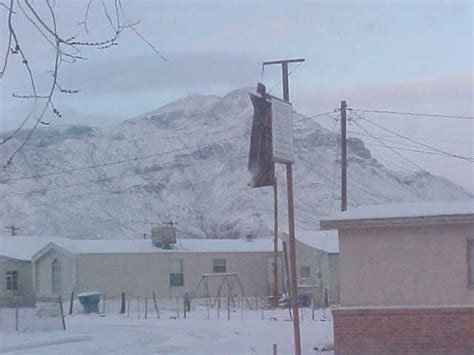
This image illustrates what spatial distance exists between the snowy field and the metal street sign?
25.4 ft

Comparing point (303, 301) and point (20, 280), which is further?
point (20, 280)

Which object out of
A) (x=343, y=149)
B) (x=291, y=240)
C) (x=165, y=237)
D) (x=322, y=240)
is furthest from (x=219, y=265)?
(x=291, y=240)

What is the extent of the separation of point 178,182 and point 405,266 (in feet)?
509

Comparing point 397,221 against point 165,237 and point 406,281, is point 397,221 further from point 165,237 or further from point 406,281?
point 165,237

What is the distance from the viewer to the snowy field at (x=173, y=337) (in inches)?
1102

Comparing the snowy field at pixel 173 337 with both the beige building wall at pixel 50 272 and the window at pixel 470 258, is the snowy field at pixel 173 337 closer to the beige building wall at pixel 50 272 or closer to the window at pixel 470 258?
the window at pixel 470 258

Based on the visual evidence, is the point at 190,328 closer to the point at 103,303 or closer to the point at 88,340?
the point at 88,340

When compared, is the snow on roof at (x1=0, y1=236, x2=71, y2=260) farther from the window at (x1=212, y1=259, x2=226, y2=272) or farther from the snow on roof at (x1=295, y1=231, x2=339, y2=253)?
the snow on roof at (x1=295, y1=231, x2=339, y2=253)

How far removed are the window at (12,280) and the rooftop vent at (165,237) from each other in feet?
25.7

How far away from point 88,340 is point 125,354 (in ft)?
14.1

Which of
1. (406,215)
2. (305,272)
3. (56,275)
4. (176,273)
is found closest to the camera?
(406,215)

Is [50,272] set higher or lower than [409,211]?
lower

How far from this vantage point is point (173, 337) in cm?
3284

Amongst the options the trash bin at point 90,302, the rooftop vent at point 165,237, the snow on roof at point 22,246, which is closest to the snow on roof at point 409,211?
the trash bin at point 90,302
